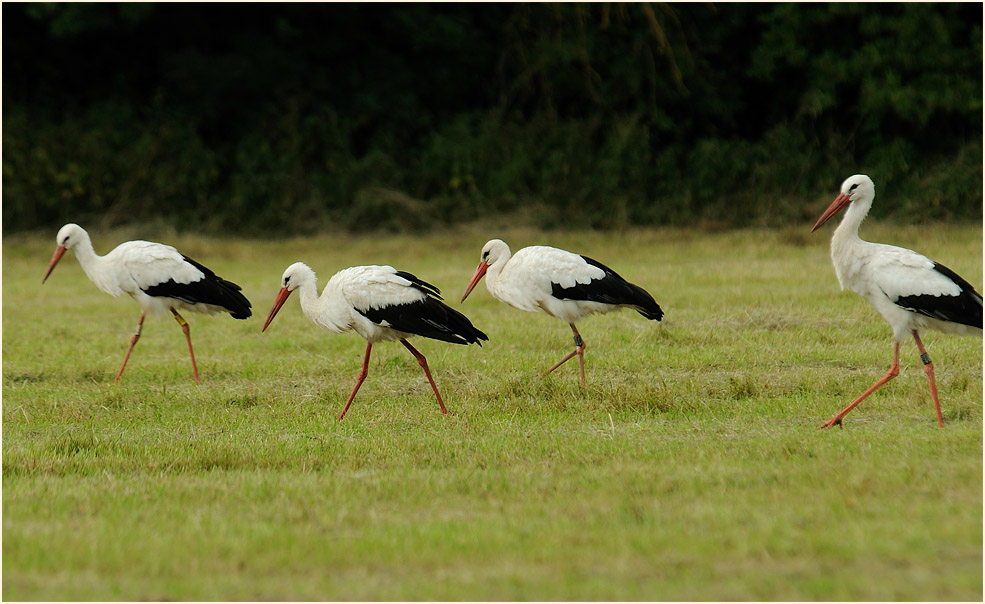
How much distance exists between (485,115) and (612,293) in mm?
13226

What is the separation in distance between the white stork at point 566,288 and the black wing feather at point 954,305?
1815 millimetres

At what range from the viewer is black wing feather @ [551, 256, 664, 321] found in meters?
6.96

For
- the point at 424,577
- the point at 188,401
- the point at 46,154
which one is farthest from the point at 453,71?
the point at 424,577

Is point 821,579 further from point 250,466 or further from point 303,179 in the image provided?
point 303,179

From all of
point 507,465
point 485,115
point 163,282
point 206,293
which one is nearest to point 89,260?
point 163,282

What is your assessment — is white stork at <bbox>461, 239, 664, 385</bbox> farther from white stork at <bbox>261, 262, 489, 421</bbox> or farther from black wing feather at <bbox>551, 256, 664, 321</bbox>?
white stork at <bbox>261, 262, 489, 421</bbox>

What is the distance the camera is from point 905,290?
5.52 meters

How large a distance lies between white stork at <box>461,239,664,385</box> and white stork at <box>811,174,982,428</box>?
4.86 feet

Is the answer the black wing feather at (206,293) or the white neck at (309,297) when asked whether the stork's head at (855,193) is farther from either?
the black wing feather at (206,293)

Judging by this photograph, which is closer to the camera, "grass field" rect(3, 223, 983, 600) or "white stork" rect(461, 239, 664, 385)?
"grass field" rect(3, 223, 983, 600)

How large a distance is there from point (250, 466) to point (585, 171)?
14136mm

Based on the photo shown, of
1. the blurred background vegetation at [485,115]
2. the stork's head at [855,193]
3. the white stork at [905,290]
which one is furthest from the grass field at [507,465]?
the blurred background vegetation at [485,115]

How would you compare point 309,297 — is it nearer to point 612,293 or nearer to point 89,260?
point 612,293

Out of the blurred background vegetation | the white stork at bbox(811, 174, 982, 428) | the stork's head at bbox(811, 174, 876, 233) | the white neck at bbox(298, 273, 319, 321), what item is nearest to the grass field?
the white stork at bbox(811, 174, 982, 428)
